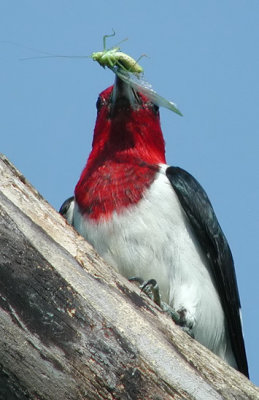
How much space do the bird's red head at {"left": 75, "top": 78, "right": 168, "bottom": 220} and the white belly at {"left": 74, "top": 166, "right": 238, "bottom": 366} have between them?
129 millimetres

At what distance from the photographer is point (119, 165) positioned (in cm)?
639

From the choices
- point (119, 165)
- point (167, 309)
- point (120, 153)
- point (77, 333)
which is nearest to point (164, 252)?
point (167, 309)

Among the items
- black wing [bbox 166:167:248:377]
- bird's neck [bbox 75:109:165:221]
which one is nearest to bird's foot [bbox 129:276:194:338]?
black wing [bbox 166:167:248:377]

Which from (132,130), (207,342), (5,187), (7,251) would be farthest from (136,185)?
(7,251)

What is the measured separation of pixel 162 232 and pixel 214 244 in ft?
1.63

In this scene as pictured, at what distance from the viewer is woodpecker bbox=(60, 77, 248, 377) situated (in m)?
5.90

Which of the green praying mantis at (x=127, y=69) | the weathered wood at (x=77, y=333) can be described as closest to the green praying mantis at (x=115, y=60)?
the green praying mantis at (x=127, y=69)

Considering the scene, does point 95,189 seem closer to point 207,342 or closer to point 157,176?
point 157,176

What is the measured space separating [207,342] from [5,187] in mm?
2561

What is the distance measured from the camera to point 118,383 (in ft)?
12.3

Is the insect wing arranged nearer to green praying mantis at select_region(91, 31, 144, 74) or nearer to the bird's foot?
green praying mantis at select_region(91, 31, 144, 74)

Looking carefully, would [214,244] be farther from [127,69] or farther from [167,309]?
[127,69]

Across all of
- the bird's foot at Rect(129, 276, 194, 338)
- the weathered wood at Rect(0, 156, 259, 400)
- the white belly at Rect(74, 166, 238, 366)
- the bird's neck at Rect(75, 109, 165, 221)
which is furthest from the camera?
the bird's neck at Rect(75, 109, 165, 221)

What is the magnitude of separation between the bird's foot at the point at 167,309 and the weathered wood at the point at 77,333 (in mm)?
1158
